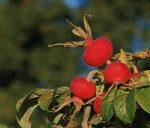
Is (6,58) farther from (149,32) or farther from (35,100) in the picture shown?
(35,100)

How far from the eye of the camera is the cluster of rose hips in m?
1.83

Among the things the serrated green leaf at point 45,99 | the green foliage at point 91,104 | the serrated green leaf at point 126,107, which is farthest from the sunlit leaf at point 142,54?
the serrated green leaf at point 45,99

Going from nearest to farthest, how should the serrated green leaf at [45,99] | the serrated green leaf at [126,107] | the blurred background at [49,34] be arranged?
the serrated green leaf at [126,107] → the serrated green leaf at [45,99] → the blurred background at [49,34]

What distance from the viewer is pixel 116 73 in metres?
1.80

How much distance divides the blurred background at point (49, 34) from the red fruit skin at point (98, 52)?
60.5 ft

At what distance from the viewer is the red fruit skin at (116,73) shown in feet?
5.94

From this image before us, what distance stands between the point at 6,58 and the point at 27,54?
167cm

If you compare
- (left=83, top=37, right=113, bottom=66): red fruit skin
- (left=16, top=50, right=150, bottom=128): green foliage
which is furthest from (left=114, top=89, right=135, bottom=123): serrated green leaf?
(left=83, top=37, right=113, bottom=66): red fruit skin

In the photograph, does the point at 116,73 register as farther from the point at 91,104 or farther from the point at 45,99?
the point at 45,99

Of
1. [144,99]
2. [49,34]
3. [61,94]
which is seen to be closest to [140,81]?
[144,99]

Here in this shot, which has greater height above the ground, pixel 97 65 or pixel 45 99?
pixel 97 65

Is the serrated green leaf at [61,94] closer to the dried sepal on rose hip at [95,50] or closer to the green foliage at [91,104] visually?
the green foliage at [91,104]

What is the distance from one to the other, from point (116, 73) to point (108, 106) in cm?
11

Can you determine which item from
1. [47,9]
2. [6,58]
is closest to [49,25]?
[47,9]
